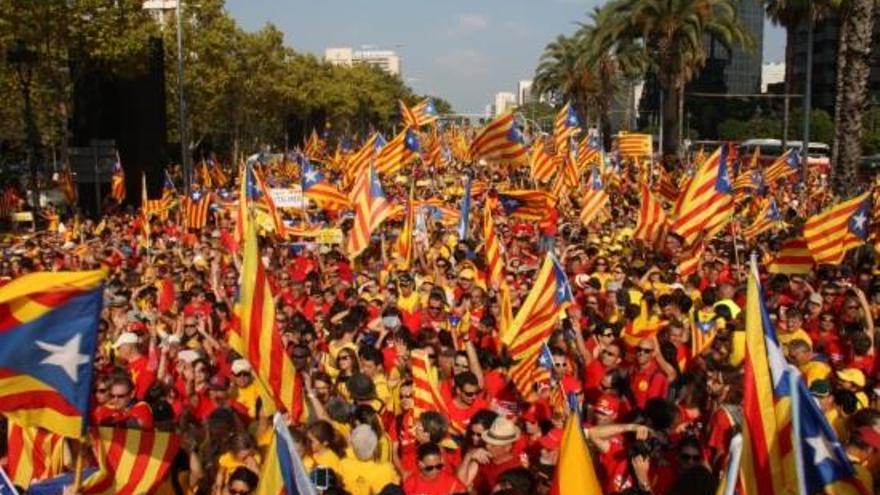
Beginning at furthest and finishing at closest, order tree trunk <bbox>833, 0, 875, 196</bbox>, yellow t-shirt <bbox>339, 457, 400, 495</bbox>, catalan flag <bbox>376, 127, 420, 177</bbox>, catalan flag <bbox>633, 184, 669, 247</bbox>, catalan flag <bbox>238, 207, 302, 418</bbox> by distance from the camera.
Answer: catalan flag <bbox>376, 127, 420, 177</bbox> → tree trunk <bbox>833, 0, 875, 196</bbox> → catalan flag <bbox>633, 184, 669, 247</bbox> → catalan flag <bbox>238, 207, 302, 418</bbox> → yellow t-shirt <bbox>339, 457, 400, 495</bbox>

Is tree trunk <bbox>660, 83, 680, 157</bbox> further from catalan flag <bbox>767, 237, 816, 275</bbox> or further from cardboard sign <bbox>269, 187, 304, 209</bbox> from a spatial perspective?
catalan flag <bbox>767, 237, 816, 275</bbox>

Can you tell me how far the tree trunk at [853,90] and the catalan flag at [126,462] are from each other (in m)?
13.6

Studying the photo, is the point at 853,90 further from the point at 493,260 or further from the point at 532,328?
the point at 532,328

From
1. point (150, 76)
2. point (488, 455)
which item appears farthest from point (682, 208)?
point (150, 76)

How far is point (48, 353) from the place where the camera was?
479cm

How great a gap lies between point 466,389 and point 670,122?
33.4 m

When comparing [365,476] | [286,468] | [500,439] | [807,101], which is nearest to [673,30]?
[807,101]

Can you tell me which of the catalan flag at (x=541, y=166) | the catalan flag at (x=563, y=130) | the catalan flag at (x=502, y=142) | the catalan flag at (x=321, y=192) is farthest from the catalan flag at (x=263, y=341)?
the catalan flag at (x=563, y=130)

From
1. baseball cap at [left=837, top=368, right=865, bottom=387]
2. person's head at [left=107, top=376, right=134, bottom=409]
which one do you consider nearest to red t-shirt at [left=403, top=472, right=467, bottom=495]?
person's head at [left=107, top=376, right=134, bottom=409]

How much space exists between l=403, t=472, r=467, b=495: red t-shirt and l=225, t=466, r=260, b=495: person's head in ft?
2.69

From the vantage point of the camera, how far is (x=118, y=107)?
110 feet

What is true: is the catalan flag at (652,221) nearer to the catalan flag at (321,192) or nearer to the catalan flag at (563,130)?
the catalan flag at (321,192)

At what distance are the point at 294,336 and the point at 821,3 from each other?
27.8 meters

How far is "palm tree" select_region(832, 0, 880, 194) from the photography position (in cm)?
1574
